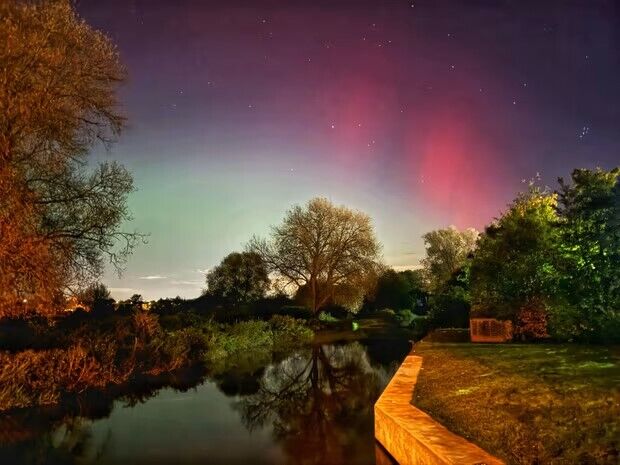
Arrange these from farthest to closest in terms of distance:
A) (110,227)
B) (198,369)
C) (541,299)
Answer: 1. (198,369)
2. (541,299)
3. (110,227)

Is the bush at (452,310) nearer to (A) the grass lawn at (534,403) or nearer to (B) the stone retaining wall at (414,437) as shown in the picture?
(A) the grass lawn at (534,403)

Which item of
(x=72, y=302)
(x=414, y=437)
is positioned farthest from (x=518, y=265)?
(x=72, y=302)

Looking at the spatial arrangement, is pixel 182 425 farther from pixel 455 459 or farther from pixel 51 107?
pixel 51 107

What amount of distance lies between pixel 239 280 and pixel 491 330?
1607 inches

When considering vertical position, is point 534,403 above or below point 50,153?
below

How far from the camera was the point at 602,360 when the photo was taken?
11648 millimetres

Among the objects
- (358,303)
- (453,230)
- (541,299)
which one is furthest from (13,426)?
(453,230)

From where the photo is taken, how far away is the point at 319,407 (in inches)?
548


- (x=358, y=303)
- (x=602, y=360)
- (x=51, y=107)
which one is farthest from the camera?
(x=358, y=303)

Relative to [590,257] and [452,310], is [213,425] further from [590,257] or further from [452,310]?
[452,310]

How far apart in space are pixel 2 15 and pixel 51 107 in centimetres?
261

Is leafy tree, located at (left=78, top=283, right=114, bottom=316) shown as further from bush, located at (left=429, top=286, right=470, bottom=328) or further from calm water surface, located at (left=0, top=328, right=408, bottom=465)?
bush, located at (left=429, top=286, right=470, bottom=328)

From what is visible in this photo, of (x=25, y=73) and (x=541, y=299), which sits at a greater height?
(x=25, y=73)

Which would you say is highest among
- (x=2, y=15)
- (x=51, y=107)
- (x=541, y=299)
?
(x=2, y=15)
